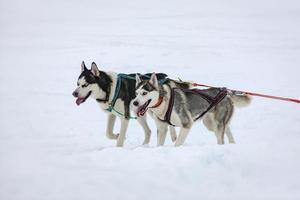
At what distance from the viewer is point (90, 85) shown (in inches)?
227

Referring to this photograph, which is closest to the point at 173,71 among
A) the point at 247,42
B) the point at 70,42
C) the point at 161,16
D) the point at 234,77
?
the point at 234,77

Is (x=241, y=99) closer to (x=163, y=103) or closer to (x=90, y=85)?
(x=163, y=103)

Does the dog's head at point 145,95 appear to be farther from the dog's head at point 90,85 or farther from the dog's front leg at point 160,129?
the dog's head at point 90,85

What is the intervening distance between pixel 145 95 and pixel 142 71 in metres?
8.50

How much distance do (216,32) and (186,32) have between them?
1.18 m

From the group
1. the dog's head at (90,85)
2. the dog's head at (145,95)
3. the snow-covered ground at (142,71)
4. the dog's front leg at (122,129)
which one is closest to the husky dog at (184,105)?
the dog's head at (145,95)

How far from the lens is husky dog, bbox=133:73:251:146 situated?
17.6ft

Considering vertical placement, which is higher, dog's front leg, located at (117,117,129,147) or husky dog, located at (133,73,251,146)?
husky dog, located at (133,73,251,146)

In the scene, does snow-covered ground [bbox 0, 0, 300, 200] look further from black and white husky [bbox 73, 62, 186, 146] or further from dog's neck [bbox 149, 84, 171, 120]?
Result: black and white husky [bbox 73, 62, 186, 146]

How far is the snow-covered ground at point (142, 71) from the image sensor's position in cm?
454

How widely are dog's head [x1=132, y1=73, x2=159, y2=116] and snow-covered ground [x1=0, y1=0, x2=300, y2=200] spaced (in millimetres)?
434

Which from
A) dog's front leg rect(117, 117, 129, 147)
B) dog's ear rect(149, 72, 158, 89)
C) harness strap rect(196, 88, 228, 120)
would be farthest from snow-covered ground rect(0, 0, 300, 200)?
dog's ear rect(149, 72, 158, 89)

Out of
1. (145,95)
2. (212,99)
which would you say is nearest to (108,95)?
(145,95)

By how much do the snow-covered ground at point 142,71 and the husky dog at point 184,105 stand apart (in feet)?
1.01
